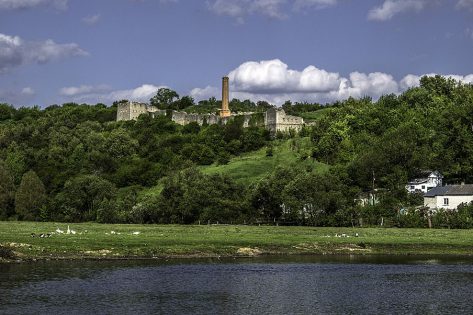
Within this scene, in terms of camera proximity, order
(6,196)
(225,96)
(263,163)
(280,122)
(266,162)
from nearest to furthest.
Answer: (6,196) < (263,163) < (266,162) < (280,122) < (225,96)

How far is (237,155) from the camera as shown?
15962cm

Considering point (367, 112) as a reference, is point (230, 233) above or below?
below

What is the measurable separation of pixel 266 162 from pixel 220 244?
76695mm

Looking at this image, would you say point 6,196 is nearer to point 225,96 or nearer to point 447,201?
point 447,201

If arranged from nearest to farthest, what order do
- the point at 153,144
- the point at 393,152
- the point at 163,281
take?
the point at 163,281, the point at 393,152, the point at 153,144

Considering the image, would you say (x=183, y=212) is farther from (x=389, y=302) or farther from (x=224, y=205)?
(x=389, y=302)

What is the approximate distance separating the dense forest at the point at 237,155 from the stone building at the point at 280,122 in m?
4.03

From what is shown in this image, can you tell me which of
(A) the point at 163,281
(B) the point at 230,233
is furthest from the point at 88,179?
(A) the point at 163,281

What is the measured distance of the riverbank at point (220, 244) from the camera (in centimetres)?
6138

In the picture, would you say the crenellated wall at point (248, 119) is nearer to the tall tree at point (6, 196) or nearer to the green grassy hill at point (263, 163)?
the green grassy hill at point (263, 163)

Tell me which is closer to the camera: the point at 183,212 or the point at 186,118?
the point at 183,212

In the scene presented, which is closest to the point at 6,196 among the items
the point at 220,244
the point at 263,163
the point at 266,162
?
the point at 263,163

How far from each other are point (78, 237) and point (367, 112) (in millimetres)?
89131

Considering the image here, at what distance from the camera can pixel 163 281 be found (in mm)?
49062
